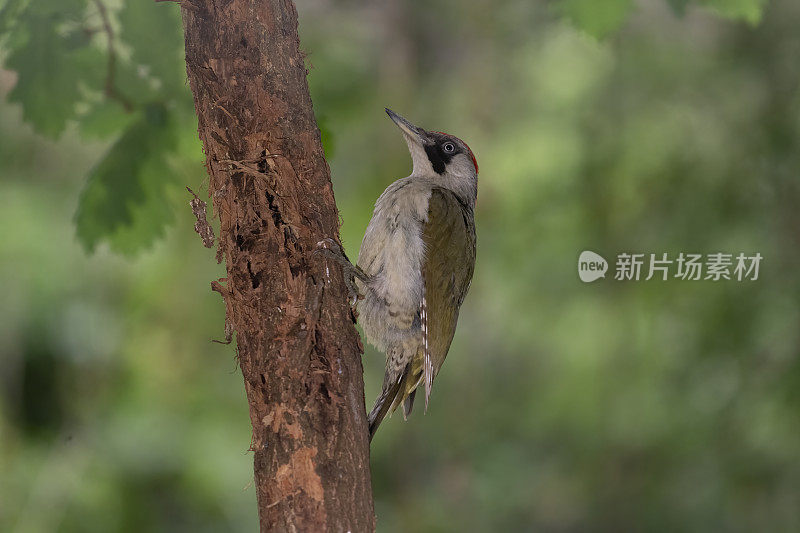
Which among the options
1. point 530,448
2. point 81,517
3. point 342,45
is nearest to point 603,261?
point 530,448

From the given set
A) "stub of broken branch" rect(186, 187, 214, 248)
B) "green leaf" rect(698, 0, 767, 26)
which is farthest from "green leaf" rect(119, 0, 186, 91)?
"green leaf" rect(698, 0, 767, 26)

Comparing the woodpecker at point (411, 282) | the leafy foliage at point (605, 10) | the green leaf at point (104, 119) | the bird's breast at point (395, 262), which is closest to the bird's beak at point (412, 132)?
the woodpecker at point (411, 282)

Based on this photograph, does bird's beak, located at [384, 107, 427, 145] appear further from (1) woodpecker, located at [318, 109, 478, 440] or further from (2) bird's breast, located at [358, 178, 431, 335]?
(2) bird's breast, located at [358, 178, 431, 335]

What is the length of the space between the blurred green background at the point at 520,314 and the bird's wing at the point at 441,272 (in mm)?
926

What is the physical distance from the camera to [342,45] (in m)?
2.71

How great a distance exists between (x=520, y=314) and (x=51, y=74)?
308 cm

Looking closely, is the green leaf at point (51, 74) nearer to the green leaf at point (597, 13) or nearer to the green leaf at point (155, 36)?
the green leaf at point (155, 36)

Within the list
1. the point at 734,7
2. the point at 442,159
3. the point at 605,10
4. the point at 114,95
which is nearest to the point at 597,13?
the point at 605,10

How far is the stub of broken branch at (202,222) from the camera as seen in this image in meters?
1.60

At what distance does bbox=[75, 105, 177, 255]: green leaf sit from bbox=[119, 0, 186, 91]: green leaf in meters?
0.10

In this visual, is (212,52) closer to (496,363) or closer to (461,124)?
(461,124)

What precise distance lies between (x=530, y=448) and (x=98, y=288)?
2832 millimetres

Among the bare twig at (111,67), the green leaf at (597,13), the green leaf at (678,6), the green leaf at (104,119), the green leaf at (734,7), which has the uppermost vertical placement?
the green leaf at (734,7)

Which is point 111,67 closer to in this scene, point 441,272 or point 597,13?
point 441,272
